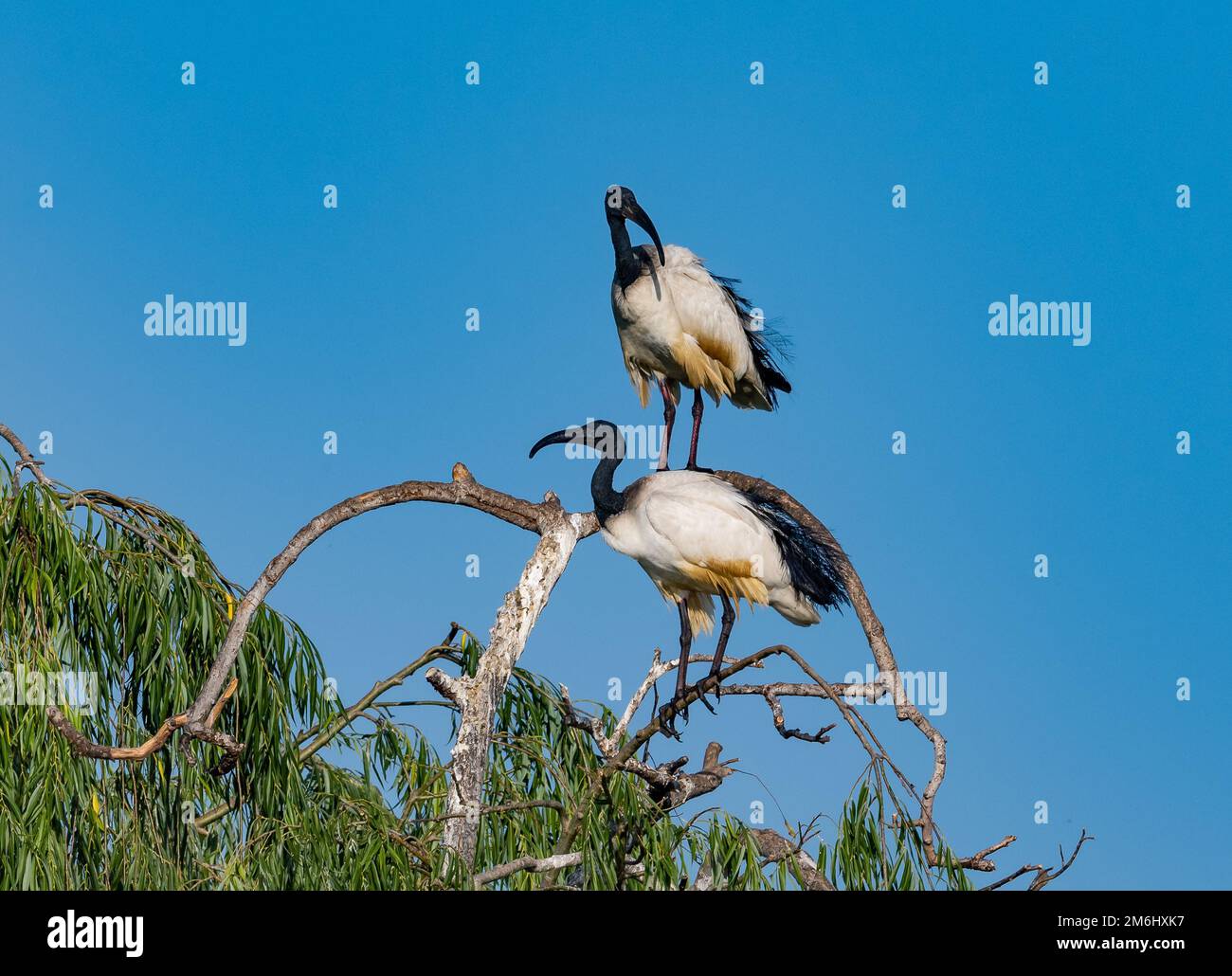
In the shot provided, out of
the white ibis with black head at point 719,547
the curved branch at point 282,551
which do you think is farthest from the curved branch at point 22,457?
the white ibis with black head at point 719,547

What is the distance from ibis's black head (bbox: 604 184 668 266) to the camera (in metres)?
8.97

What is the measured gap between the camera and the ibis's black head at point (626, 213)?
8969mm

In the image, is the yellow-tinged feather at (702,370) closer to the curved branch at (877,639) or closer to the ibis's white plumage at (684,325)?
the ibis's white plumage at (684,325)

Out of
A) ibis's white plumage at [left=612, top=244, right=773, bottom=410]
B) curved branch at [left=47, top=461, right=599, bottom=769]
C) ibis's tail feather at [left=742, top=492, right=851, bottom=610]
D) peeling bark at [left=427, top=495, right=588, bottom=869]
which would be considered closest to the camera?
curved branch at [left=47, top=461, right=599, bottom=769]

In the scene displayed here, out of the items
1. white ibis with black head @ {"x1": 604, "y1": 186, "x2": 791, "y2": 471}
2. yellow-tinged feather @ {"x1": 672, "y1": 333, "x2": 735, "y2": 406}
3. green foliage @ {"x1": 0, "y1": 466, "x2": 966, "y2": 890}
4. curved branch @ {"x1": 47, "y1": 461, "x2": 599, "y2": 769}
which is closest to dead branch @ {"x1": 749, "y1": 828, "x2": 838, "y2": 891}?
green foliage @ {"x1": 0, "y1": 466, "x2": 966, "y2": 890}

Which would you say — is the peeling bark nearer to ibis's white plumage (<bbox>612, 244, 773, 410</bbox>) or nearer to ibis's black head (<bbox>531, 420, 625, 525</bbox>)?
ibis's black head (<bbox>531, 420, 625, 525</bbox>)

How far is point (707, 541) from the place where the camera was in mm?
7555

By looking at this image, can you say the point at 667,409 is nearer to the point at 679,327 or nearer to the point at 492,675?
the point at 679,327

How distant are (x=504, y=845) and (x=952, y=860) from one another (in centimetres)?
209

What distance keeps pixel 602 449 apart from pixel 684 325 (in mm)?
1057

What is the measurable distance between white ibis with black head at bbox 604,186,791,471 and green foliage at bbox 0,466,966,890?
1920 millimetres

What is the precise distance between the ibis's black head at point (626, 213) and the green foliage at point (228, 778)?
2430 millimetres
